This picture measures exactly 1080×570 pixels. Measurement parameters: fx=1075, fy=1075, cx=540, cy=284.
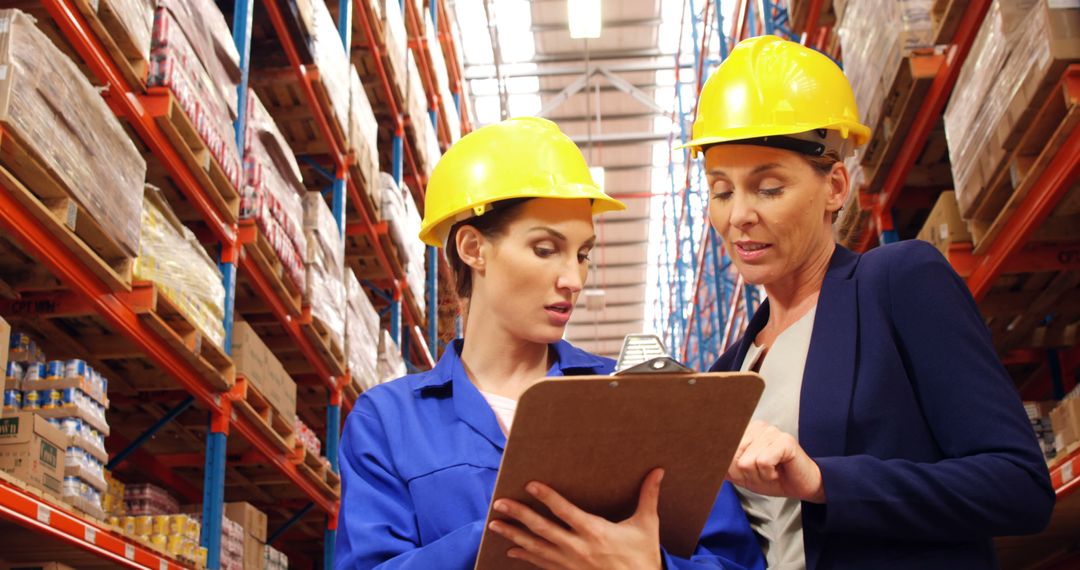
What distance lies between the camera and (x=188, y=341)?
5.41 metres

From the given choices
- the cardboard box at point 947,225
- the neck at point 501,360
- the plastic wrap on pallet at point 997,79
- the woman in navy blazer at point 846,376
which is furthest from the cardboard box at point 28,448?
the cardboard box at point 947,225

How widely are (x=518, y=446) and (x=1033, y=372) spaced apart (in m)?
7.57

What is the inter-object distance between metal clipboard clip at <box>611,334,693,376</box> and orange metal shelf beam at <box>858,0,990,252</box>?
15.6 ft

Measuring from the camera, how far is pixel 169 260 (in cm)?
522

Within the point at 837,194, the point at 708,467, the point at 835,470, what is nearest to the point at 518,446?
the point at 708,467

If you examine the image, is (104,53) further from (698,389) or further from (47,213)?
(698,389)

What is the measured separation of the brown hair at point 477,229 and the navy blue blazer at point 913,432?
669 mm

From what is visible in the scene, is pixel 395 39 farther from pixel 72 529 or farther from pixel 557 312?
pixel 557 312

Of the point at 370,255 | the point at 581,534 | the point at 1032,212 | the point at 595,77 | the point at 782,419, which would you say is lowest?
the point at 581,534

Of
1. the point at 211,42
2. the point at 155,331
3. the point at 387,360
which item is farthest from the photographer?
the point at 387,360

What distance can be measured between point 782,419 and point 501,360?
1.96 ft

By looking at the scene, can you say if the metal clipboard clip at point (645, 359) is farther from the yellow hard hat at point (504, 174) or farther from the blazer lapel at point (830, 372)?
the yellow hard hat at point (504, 174)

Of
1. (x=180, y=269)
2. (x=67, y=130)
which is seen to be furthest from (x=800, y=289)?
(x=180, y=269)

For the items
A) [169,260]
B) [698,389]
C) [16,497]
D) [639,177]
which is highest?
[639,177]
